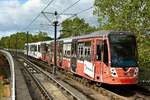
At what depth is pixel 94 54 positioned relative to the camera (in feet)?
79.4

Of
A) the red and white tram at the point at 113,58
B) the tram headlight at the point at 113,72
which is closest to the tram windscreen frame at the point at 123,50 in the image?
the red and white tram at the point at 113,58

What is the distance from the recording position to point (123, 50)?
73.7ft

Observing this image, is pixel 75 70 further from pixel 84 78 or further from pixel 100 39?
pixel 100 39

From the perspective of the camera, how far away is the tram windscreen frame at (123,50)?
22.3m

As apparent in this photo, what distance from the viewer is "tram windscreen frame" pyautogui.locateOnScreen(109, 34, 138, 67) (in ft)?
73.3

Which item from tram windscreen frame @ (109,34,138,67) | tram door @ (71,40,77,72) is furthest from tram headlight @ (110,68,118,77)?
tram door @ (71,40,77,72)

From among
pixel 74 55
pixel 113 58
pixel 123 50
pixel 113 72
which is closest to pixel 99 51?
pixel 113 58

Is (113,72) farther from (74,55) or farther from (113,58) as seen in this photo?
(74,55)

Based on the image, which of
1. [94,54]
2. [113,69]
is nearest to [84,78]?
[94,54]

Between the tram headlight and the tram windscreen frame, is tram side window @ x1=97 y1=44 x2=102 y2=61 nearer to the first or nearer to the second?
the tram windscreen frame

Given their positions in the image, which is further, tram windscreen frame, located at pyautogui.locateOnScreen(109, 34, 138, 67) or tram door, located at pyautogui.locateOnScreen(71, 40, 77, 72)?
tram door, located at pyautogui.locateOnScreen(71, 40, 77, 72)

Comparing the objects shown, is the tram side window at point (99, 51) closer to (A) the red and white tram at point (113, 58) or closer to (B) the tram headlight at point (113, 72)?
(A) the red and white tram at point (113, 58)

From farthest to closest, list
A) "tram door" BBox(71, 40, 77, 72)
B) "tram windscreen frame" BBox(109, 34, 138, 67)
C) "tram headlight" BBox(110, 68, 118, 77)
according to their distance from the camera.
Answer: "tram door" BBox(71, 40, 77, 72) → "tram windscreen frame" BBox(109, 34, 138, 67) → "tram headlight" BBox(110, 68, 118, 77)

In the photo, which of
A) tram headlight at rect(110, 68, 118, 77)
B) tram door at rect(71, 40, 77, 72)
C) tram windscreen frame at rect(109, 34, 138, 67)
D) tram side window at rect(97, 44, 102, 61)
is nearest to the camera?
tram headlight at rect(110, 68, 118, 77)
